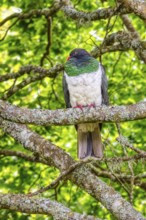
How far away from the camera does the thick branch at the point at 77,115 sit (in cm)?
375

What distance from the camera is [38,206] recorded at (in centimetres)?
387

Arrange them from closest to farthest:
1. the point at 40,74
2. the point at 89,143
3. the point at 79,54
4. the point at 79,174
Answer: the point at 79,174 < the point at 89,143 < the point at 79,54 < the point at 40,74

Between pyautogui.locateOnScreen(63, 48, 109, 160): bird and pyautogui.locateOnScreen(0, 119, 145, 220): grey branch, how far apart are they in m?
0.66

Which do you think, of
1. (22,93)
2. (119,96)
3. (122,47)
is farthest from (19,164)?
(122,47)

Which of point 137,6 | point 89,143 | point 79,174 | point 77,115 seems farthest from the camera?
point 89,143

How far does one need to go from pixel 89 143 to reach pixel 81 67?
0.68 metres

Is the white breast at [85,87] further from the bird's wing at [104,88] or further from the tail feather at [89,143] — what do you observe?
the tail feather at [89,143]

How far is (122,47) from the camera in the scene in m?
5.94

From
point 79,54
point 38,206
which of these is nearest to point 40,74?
point 79,54

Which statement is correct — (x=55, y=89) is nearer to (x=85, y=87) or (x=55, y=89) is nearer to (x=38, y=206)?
(x=85, y=87)

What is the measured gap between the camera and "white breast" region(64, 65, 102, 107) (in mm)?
5262

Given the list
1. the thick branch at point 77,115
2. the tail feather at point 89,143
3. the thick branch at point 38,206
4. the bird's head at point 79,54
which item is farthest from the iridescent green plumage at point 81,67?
the thick branch at point 38,206

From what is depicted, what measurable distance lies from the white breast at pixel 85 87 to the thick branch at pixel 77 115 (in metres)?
1.36

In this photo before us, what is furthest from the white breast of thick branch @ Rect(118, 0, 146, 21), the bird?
thick branch @ Rect(118, 0, 146, 21)
